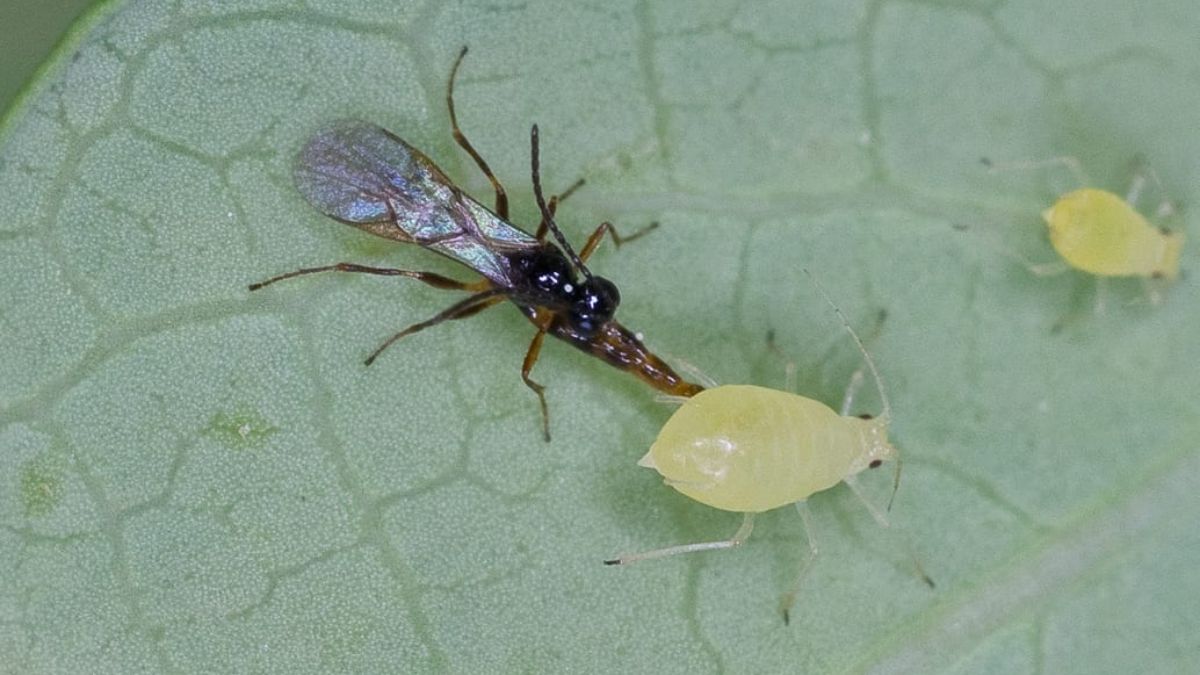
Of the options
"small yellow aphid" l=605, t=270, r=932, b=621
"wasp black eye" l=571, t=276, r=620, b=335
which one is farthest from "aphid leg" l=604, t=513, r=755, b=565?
"wasp black eye" l=571, t=276, r=620, b=335

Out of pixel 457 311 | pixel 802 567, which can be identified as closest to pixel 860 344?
pixel 802 567

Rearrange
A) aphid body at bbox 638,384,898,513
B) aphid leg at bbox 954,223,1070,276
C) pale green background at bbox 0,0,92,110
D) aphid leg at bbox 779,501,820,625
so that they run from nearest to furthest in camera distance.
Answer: aphid body at bbox 638,384,898,513, aphid leg at bbox 779,501,820,625, aphid leg at bbox 954,223,1070,276, pale green background at bbox 0,0,92,110

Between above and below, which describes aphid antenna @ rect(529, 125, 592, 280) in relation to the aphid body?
above

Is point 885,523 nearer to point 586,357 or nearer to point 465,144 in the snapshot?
point 586,357

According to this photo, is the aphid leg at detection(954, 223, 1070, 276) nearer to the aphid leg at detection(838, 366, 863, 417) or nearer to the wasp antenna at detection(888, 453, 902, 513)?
the aphid leg at detection(838, 366, 863, 417)

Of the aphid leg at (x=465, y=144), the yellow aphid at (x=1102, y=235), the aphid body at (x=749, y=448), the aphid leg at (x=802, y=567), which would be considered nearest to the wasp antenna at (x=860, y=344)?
the aphid body at (x=749, y=448)

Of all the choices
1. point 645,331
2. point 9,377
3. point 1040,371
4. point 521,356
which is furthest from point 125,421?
point 1040,371
